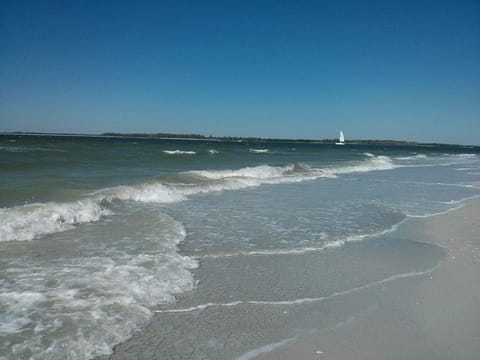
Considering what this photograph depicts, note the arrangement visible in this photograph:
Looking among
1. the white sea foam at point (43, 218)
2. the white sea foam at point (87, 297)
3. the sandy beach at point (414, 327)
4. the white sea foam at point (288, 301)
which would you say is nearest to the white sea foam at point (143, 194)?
the white sea foam at point (43, 218)

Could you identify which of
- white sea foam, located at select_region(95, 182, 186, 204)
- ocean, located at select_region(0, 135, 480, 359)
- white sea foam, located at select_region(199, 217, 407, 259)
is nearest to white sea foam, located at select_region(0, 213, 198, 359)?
ocean, located at select_region(0, 135, 480, 359)

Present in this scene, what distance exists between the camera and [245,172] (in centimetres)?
2427

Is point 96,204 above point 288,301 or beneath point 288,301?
above

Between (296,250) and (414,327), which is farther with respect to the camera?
(296,250)

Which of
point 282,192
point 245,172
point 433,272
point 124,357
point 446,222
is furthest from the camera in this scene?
point 245,172

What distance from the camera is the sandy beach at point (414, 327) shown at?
3.94m

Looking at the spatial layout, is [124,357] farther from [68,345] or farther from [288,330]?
[288,330]

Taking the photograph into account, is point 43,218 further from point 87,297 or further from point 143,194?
point 143,194

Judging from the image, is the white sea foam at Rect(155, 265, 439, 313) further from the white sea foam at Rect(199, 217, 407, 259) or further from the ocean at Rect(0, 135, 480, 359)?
the white sea foam at Rect(199, 217, 407, 259)

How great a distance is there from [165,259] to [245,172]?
17.8 metres

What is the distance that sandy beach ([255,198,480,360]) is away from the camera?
3939 mm

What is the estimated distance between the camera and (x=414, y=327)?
4.51 metres

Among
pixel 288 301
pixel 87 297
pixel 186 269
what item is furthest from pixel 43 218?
pixel 288 301

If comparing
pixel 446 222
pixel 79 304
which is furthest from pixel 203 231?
pixel 446 222
